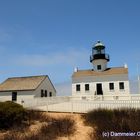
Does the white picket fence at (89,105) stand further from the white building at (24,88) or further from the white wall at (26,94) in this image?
the white building at (24,88)

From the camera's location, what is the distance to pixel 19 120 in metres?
14.6

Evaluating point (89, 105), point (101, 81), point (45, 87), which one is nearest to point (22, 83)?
point (45, 87)

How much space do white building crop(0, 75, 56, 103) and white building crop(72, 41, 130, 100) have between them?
461cm

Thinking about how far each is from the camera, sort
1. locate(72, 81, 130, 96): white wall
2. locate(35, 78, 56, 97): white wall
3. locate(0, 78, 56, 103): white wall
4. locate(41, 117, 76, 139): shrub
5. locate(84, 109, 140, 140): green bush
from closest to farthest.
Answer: locate(84, 109, 140, 140): green bush < locate(41, 117, 76, 139): shrub < locate(0, 78, 56, 103): white wall < locate(72, 81, 130, 96): white wall < locate(35, 78, 56, 97): white wall

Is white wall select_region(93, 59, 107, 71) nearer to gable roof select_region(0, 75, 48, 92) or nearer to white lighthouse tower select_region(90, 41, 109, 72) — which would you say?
white lighthouse tower select_region(90, 41, 109, 72)

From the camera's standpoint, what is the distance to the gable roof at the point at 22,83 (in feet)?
104

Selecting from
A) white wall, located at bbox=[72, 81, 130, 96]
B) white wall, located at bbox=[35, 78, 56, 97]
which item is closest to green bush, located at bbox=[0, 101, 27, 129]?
white wall, located at bbox=[35, 78, 56, 97]

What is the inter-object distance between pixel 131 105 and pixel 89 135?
22.0 ft

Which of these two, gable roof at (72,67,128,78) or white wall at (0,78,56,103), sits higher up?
gable roof at (72,67,128,78)

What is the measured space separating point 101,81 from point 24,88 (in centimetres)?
1136

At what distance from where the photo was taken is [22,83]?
33125mm

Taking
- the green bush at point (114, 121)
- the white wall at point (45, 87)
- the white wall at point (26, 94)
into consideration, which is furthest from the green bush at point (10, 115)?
the white wall at point (45, 87)

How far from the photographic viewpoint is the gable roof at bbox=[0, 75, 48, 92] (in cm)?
3178

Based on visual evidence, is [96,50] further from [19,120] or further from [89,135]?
[89,135]
